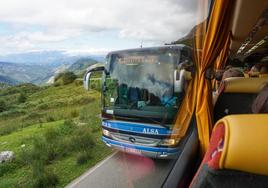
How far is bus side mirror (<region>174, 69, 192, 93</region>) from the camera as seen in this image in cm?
445

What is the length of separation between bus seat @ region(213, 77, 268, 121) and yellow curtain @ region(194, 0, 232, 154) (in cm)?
28

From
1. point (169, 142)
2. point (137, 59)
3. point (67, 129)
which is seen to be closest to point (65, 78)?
point (67, 129)

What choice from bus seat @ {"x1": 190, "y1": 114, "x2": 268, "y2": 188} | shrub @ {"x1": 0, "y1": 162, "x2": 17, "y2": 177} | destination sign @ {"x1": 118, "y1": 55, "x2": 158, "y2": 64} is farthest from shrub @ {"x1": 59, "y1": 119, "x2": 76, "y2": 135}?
bus seat @ {"x1": 190, "y1": 114, "x2": 268, "y2": 188}

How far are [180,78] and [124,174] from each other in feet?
6.69

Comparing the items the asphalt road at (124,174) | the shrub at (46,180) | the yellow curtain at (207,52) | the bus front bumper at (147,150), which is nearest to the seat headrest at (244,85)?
the yellow curtain at (207,52)

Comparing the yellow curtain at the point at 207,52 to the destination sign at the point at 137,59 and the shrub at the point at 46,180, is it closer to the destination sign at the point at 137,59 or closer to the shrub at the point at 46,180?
the destination sign at the point at 137,59

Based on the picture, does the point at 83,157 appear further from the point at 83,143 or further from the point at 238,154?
the point at 238,154

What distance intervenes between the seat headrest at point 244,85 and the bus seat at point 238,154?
278 cm

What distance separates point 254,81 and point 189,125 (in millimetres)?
1116

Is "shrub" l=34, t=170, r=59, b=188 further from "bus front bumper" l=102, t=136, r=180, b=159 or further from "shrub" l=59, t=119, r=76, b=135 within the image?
"shrub" l=59, t=119, r=76, b=135

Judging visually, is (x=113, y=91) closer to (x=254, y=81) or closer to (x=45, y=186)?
(x=45, y=186)

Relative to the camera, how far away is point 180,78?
178 inches

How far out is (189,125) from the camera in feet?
13.5

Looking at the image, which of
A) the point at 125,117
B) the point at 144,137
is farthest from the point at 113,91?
the point at 144,137
